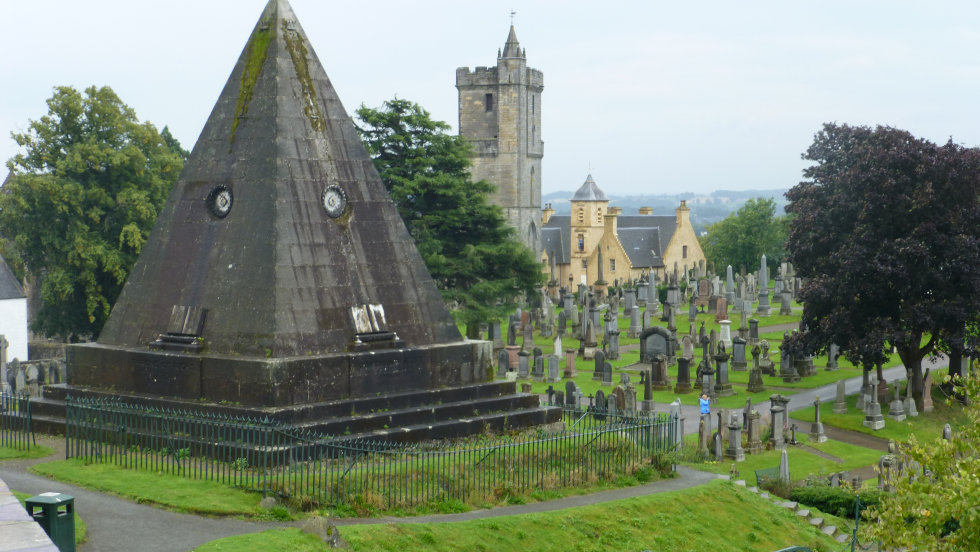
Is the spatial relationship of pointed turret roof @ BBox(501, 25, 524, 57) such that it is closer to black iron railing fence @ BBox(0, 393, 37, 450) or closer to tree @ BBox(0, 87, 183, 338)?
tree @ BBox(0, 87, 183, 338)

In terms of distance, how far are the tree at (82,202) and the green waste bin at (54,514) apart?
27.0 metres

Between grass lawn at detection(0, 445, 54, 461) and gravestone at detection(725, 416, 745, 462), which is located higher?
grass lawn at detection(0, 445, 54, 461)

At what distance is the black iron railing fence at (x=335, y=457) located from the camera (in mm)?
14945

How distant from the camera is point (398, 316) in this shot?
1872cm

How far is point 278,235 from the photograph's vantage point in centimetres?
1761

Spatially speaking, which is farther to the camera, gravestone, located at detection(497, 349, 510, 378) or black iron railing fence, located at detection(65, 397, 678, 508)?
gravestone, located at detection(497, 349, 510, 378)

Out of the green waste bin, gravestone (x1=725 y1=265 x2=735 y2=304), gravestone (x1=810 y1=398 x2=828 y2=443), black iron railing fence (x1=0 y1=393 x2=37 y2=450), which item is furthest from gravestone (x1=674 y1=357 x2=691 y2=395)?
the green waste bin

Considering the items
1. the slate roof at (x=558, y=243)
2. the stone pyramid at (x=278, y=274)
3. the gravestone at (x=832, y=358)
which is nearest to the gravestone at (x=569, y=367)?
the gravestone at (x=832, y=358)

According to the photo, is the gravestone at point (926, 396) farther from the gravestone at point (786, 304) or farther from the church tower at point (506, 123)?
the church tower at point (506, 123)

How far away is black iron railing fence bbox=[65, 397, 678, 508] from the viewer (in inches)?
588

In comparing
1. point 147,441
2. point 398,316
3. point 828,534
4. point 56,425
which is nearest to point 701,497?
point 828,534

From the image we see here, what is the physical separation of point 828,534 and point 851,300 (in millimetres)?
11335

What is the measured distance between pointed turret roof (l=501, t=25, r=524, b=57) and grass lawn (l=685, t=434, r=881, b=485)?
182 feet

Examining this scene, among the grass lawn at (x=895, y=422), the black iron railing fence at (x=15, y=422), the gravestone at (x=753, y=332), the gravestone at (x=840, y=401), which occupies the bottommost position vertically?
the grass lawn at (x=895, y=422)
